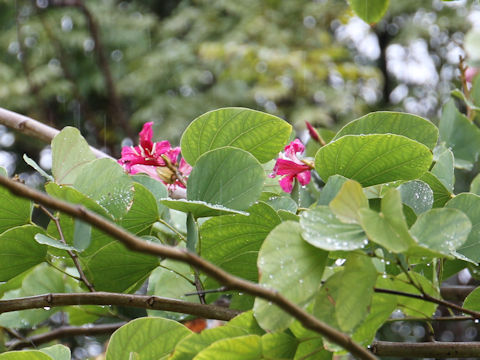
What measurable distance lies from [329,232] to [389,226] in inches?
1.1

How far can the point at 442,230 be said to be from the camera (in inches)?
10.1

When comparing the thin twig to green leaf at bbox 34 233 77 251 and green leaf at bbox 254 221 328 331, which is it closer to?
green leaf at bbox 34 233 77 251

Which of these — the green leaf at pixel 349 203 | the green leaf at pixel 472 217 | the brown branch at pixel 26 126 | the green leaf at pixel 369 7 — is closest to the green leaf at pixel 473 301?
the green leaf at pixel 472 217

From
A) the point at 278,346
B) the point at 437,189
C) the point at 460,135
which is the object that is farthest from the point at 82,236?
the point at 460,135

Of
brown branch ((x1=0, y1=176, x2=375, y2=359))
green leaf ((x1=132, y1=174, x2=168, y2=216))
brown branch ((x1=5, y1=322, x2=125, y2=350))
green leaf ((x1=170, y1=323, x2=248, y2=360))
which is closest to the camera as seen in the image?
brown branch ((x1=0, y1=176, x2=375, y2=359))

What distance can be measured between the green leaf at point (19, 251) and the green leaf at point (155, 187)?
0.08 meters

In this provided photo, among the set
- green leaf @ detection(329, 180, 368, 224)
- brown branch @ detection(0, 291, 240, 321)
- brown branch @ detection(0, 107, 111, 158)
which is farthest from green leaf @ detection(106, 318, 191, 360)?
brown branch @ detection(0, 107, 111, 158)

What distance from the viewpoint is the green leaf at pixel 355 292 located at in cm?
25

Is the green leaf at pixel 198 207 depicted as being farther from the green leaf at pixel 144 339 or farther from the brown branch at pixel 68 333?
the brown branch at pixel 68 333

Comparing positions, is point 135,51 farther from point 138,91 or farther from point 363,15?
point 363,15

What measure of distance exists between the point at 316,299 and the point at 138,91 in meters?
4.27

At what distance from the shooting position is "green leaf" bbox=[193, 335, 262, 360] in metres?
0.25

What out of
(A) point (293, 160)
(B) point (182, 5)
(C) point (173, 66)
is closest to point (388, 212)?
(A) point (293, 160)

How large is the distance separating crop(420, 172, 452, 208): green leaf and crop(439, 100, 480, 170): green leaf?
168 millimetres
